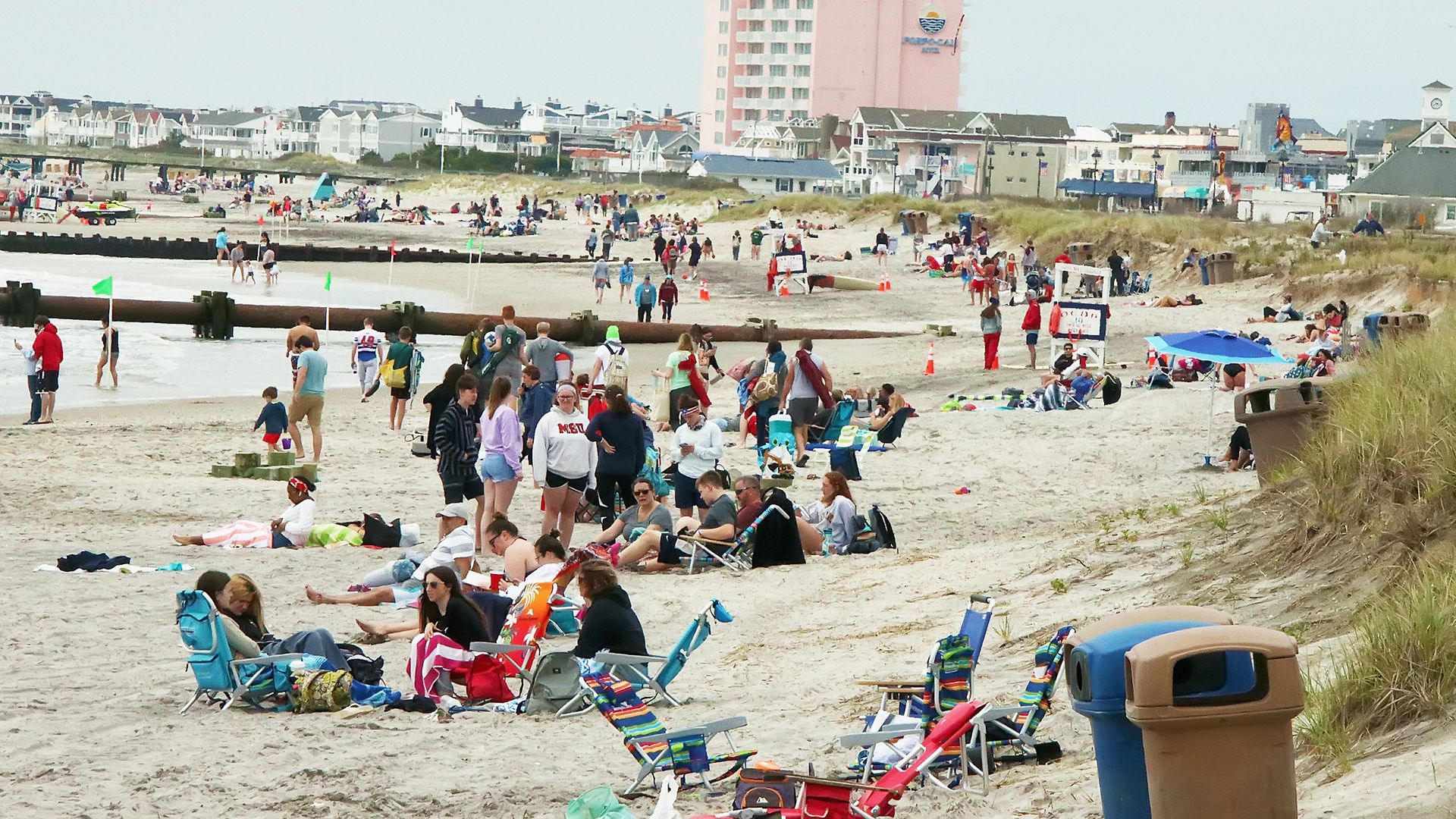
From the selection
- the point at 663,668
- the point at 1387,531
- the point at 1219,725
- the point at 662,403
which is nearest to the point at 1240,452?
the point at 1387,531

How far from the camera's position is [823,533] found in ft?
36.6

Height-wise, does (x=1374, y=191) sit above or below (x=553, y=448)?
above

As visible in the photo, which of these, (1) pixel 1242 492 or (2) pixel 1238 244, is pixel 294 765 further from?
(2) pixel 1238 244

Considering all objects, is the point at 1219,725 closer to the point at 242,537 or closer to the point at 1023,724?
the point at 1023,724

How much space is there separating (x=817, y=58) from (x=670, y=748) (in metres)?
122

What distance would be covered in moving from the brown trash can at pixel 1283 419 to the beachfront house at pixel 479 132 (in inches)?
6109

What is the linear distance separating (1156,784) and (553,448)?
693 cm

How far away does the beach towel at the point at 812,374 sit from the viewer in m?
15.5

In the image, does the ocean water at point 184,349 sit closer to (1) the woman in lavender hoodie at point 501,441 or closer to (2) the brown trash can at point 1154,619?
(1) the woman in lavender hoodie at point 501,441

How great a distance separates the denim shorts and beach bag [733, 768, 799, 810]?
224 inches

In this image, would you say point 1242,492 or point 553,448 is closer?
point 1242,492

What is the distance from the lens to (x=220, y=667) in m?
7.19

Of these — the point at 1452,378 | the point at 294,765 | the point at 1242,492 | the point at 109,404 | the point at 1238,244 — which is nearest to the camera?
the point at 294,765

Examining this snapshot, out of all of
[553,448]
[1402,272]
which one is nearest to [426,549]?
[553,448]
